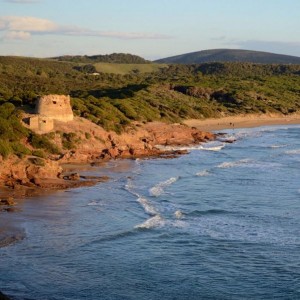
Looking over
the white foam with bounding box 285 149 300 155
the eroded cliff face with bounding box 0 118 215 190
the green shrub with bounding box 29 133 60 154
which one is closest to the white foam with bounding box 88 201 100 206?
the eroded cliff face with bounding box 0 118 215 190

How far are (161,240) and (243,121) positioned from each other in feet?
210

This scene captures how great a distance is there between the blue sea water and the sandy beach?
38943mm

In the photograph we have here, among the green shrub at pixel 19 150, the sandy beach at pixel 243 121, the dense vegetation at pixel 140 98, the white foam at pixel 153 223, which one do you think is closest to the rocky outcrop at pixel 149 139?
the dense vegetation at pixel 140 98

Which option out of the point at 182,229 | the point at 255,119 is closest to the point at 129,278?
the point at 182,229

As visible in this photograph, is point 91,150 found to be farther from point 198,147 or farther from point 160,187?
point 160,187

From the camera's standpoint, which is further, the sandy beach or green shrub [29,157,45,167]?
the sandy beach

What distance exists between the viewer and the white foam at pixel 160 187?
1350 inches

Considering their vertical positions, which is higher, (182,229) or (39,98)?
(39,98)

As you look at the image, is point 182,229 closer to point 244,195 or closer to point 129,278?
point 129,278

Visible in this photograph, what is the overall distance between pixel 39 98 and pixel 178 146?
1489cm

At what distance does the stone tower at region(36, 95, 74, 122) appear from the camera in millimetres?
47562

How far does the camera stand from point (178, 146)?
57531 millimetres

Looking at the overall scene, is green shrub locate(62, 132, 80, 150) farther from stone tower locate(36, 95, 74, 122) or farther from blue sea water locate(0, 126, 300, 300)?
blue sea water locate(0, 126, 300, 300)

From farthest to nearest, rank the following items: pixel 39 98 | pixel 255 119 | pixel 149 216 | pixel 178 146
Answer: pixel 255 119
pixel 178 146
pixel 39 98
pixel 149 216
